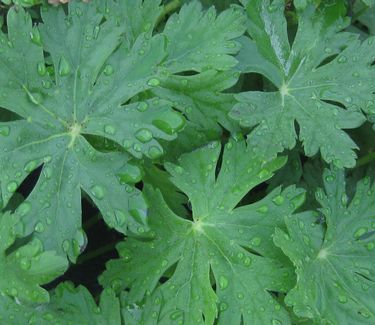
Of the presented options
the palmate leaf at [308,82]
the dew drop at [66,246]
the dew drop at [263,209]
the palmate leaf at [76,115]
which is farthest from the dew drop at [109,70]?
the dew drop at [263,209]

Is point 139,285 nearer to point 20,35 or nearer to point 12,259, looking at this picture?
point 12,259

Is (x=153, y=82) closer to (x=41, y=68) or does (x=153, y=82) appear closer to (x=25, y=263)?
(x=41, y=68)

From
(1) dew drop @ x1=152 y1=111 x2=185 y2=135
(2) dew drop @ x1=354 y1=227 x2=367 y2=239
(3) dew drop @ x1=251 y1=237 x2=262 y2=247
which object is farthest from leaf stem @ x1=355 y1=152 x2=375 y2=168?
(1) dew drop @ x1=152 y1=111 x2=185 y2=135

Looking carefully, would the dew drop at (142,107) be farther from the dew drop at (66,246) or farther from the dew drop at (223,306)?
the dew drop at (223,306)

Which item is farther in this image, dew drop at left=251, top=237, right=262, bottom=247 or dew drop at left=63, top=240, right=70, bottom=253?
dew drop at left=251, top=237, right=262, bottom=247

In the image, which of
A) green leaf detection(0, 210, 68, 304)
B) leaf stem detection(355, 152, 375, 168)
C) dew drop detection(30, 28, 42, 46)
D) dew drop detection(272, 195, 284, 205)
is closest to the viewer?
green leaf detection(0, 210, 68, 304)

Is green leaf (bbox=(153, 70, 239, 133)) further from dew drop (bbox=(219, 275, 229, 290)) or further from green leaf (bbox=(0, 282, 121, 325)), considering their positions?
green leaf (bbox=(0, 282, 121, 325))

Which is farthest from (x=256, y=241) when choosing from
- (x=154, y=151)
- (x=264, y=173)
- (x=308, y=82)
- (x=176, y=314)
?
(x=308, y=82)
